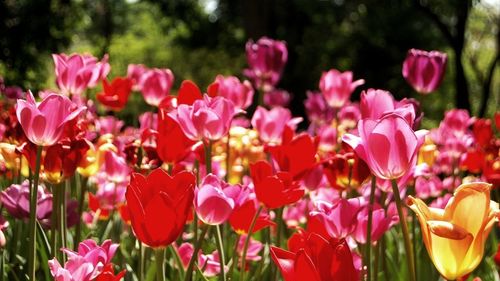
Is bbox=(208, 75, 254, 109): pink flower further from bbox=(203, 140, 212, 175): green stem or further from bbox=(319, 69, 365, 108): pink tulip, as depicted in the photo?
bbox=(203, 140, 212, 175): green stem

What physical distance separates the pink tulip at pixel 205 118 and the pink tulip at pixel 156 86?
3.29 feet

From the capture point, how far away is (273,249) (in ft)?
4.11

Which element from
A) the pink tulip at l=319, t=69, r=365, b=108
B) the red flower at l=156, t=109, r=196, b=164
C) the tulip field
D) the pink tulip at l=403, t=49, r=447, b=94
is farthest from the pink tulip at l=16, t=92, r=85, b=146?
the pink tulip at l=319, t=69, r=365, b=108

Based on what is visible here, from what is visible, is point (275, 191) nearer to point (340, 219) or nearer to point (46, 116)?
point (340, 219)

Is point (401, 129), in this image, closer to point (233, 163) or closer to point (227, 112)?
point (227, 112)

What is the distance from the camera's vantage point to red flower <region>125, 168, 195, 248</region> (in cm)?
133

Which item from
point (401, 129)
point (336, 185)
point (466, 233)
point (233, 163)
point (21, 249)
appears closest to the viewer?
point (466, 233)

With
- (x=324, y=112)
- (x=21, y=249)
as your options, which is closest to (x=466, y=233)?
(x=21, y=249)

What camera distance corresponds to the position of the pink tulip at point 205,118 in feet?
6.16

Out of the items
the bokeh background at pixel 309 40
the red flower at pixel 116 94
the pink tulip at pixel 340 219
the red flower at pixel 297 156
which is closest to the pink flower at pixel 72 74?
the red flower at pixel 116 94

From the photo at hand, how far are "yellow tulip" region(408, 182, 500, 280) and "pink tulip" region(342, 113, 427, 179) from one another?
0.14 metres

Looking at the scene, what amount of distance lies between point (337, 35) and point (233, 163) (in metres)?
18.8

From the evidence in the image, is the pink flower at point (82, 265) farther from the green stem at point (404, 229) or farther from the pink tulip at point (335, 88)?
the pink tulip at point (335, 88)

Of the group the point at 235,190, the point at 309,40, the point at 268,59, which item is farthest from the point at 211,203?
the point at 309,40
